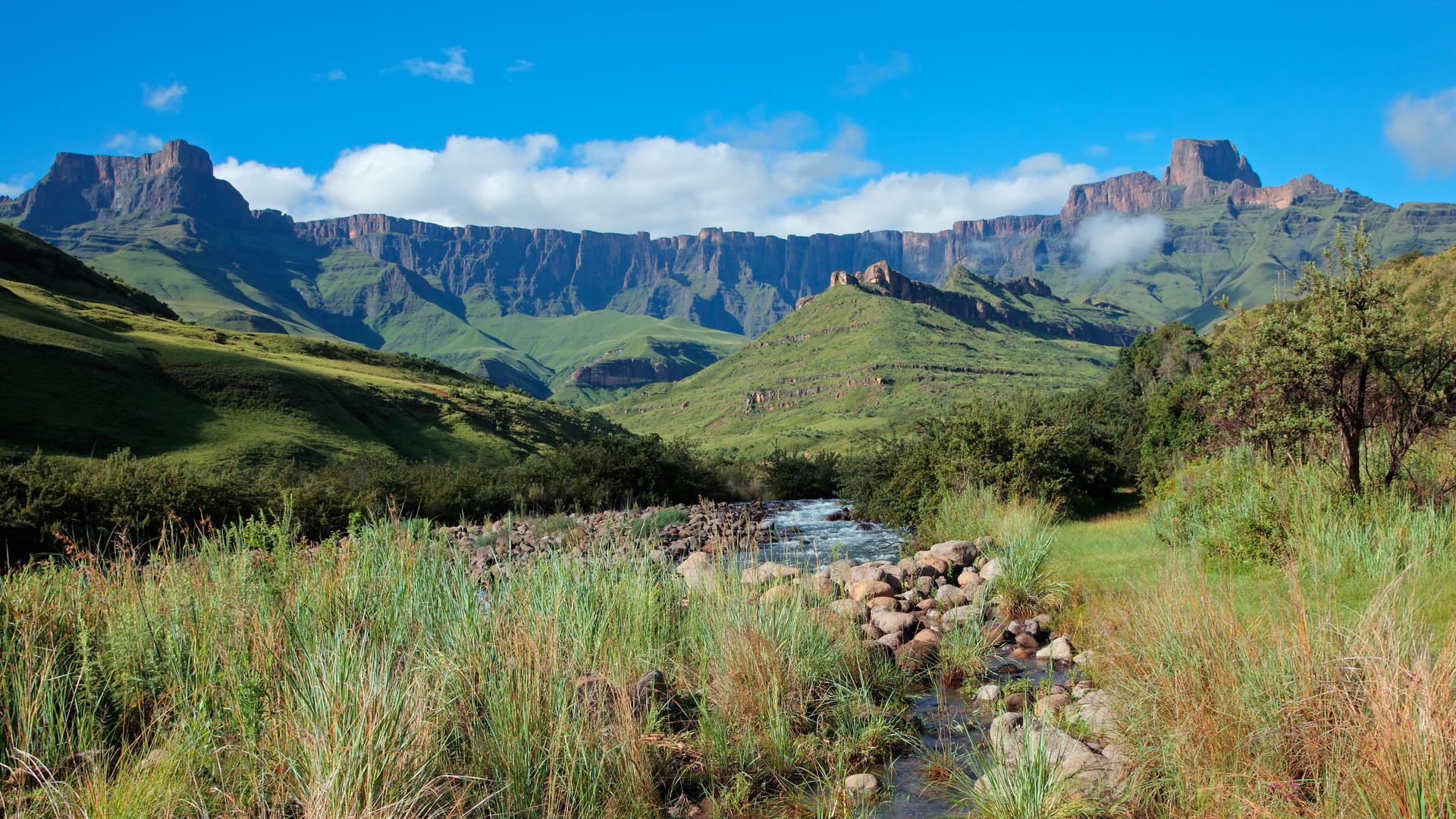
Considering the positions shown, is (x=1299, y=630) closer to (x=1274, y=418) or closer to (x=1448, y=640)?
(x=1448, y=640)

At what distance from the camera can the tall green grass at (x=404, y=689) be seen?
3727mm

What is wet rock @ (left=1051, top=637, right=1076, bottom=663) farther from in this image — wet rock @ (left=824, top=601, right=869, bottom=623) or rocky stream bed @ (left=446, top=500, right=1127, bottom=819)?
wet rock @ (left=824, top=601, right=869, bottom=623)

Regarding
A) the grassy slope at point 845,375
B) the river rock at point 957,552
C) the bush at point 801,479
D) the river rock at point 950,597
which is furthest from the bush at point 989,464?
the grassy slope at point 845,375

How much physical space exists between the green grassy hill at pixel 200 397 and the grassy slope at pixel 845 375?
39067 millimetres

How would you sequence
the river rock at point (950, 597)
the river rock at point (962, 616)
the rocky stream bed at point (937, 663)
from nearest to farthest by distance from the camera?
1. the rocky stream bed at point (937, 663)
2. the river rock at point (962, 616)
3. the river rock at point (950, 597)

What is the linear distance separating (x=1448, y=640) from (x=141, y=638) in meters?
8.23

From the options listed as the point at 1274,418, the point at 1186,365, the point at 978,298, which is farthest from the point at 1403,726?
the point at 978,298

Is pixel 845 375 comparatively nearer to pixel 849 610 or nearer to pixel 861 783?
pixel 849 610

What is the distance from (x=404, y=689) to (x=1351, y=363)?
11280 millimetres

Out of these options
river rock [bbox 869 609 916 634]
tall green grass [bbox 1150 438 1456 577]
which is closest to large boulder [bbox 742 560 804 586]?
river rock [bbox 869 609 916 634]

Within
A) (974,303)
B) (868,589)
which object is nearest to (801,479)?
(868,589)

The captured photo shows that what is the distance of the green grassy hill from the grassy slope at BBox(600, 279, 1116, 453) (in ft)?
128

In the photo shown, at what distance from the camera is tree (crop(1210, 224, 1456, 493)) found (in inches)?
349

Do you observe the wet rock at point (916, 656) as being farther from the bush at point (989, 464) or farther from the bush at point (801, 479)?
the bush at point (801, 479)
